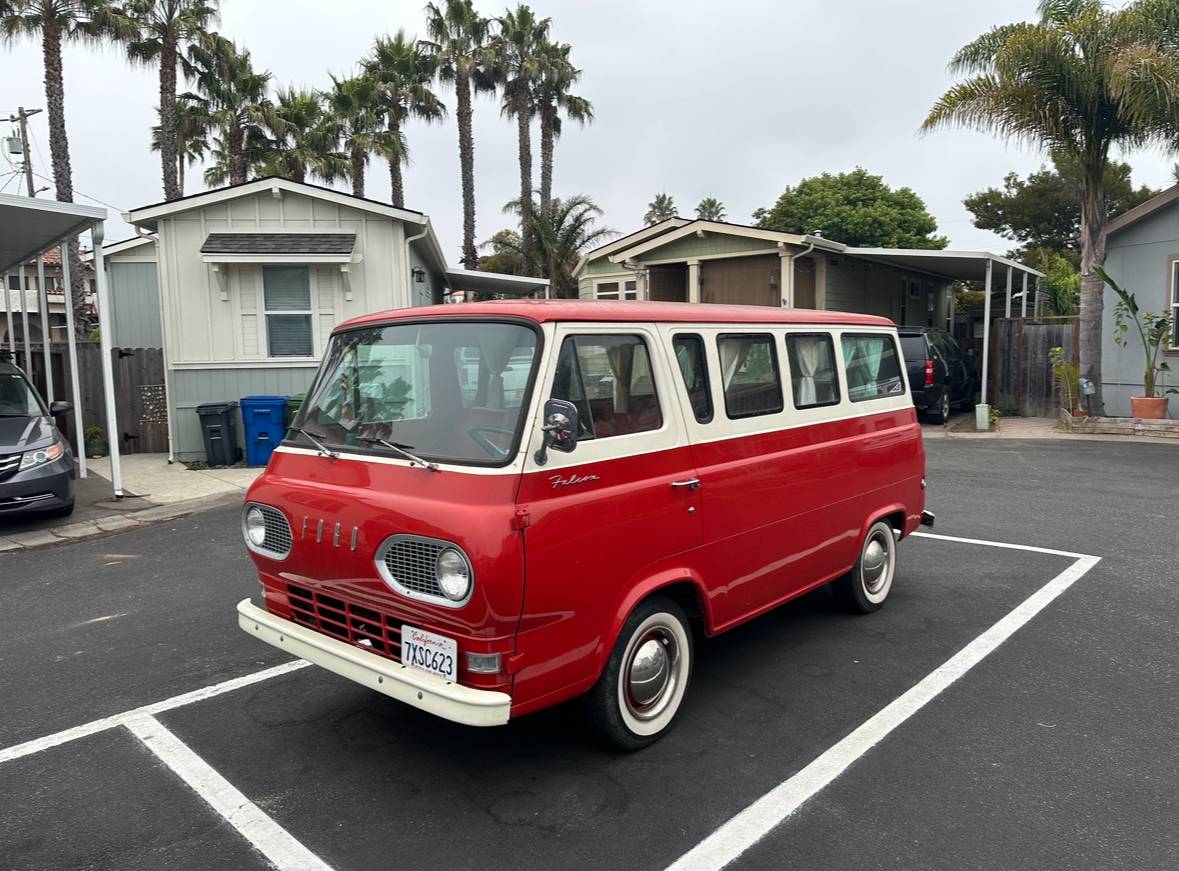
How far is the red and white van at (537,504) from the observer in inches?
125

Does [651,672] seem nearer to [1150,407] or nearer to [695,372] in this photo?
[695,372]

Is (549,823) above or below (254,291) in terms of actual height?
below

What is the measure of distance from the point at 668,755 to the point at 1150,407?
1396 cm

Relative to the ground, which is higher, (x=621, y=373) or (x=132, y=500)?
(x=621, y=373)

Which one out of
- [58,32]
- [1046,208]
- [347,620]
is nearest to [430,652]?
[347,620]

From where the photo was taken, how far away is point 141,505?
31.7 ft

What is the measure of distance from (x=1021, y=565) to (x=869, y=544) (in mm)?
1951

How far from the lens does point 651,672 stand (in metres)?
3.79

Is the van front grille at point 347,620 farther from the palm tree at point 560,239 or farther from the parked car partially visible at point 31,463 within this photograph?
the palm tree at point 560,239

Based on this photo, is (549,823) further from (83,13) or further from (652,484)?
(83,13)

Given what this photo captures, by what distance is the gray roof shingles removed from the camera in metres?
12.5

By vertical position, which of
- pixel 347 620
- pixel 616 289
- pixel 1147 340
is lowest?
pixel 347 620

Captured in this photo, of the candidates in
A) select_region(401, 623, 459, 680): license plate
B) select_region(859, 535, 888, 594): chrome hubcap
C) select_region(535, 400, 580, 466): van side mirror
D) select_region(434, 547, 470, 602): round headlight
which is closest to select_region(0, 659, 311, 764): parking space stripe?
select_region(401, 623, 459, 680): license plate

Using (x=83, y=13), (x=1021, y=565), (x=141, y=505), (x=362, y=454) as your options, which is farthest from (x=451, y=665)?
(x=83, y=13)
